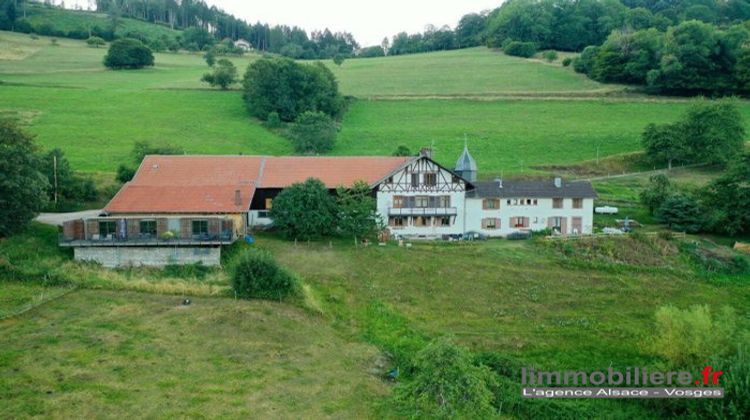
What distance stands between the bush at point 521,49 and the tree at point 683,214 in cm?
8405

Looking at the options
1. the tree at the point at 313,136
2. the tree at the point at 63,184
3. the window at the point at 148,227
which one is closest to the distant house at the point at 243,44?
the tree at the point at 313,136

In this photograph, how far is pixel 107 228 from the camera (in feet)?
126

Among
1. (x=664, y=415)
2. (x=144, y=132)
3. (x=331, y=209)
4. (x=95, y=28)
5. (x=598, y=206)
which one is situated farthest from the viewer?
(x=95, y=28)

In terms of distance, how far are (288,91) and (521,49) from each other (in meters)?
64.9

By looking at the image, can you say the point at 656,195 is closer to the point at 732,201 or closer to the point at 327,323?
the point at 732,201

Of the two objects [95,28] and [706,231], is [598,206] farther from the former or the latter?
[95,28]

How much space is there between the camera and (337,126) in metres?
76.6

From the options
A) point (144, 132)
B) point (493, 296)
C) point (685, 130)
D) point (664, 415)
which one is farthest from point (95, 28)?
point (664, 415)

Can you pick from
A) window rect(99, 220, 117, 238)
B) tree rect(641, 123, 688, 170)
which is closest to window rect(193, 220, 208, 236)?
window rect(99, 220, 117, 238)

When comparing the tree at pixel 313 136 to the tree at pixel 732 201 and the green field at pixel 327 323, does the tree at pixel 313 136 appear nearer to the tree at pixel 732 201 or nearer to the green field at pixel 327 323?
the green field at pixel 327 323

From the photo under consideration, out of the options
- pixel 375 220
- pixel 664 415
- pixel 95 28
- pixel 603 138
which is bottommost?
pixel 664 415

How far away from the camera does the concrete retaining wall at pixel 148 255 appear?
3806cm

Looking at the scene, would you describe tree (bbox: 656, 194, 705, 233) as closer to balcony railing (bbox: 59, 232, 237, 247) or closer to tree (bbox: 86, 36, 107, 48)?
balcony railing (bbox: 59, 232, 237, 247)

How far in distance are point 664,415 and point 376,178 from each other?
1152 inches
